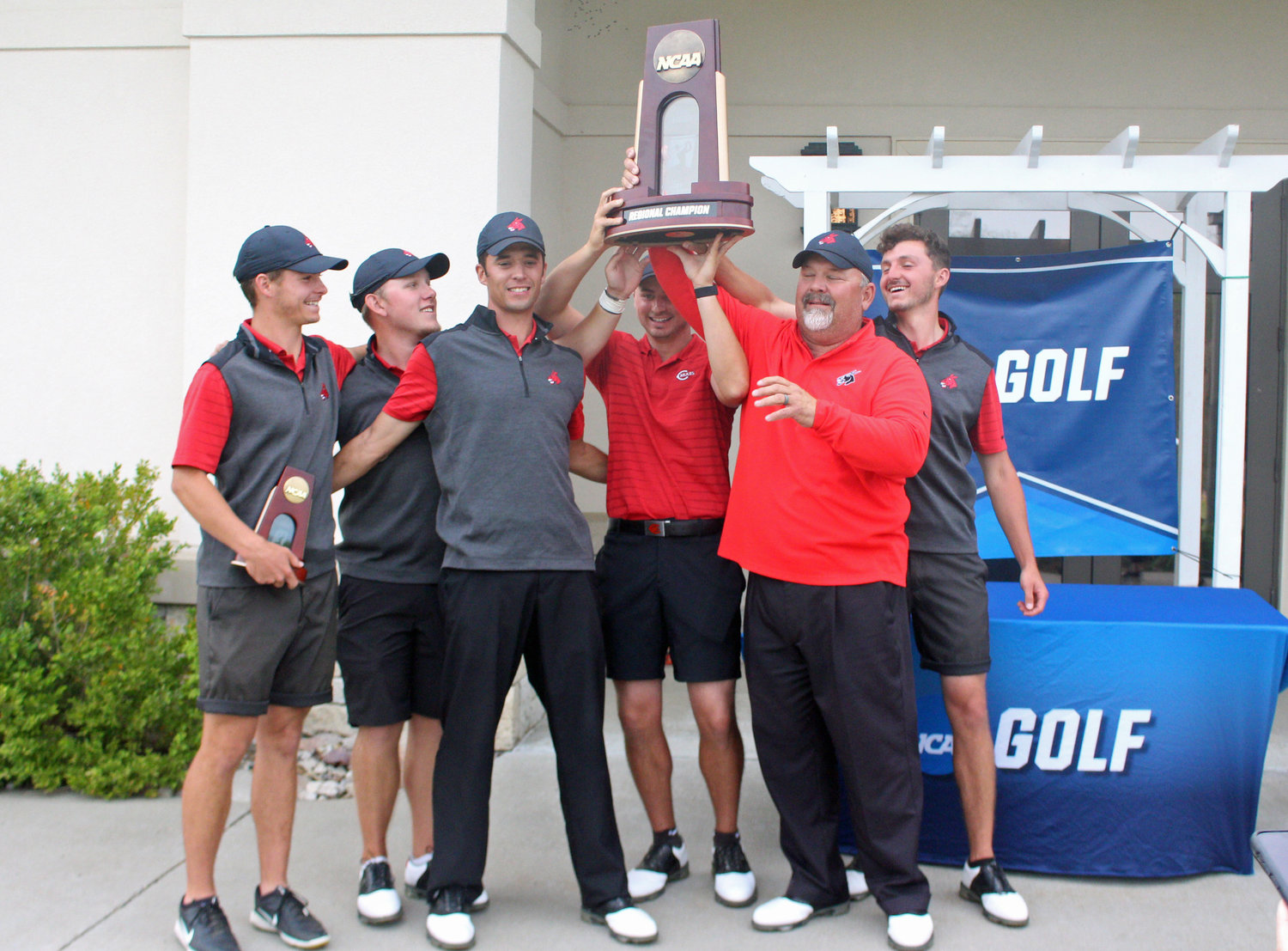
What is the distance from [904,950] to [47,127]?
4.89 meters

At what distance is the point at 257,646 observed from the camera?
2.87m

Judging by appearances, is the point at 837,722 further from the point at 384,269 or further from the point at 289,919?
the point at 384,269

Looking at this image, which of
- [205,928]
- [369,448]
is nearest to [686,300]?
[369,448]

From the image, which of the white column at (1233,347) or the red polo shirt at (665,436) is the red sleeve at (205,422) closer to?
the red polo shirt at (665,436)

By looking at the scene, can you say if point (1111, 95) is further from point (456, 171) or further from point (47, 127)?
point (47, 127)

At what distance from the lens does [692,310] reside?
3.14 meters

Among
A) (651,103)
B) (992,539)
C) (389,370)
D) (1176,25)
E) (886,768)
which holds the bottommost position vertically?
(886,768)

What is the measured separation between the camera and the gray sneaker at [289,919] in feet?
9.81

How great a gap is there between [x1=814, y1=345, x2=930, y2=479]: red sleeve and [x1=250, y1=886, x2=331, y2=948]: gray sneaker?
192 centimetres

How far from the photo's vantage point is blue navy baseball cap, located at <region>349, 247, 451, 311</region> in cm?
324

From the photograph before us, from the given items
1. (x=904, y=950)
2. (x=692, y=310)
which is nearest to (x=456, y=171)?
(x=692, y=310)

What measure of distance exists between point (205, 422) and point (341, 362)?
0.58 m

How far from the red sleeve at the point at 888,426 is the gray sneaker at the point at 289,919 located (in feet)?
6.30

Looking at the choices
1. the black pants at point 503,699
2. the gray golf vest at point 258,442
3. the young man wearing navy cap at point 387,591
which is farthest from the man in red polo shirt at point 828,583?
the gray golf vest at point 258,442
